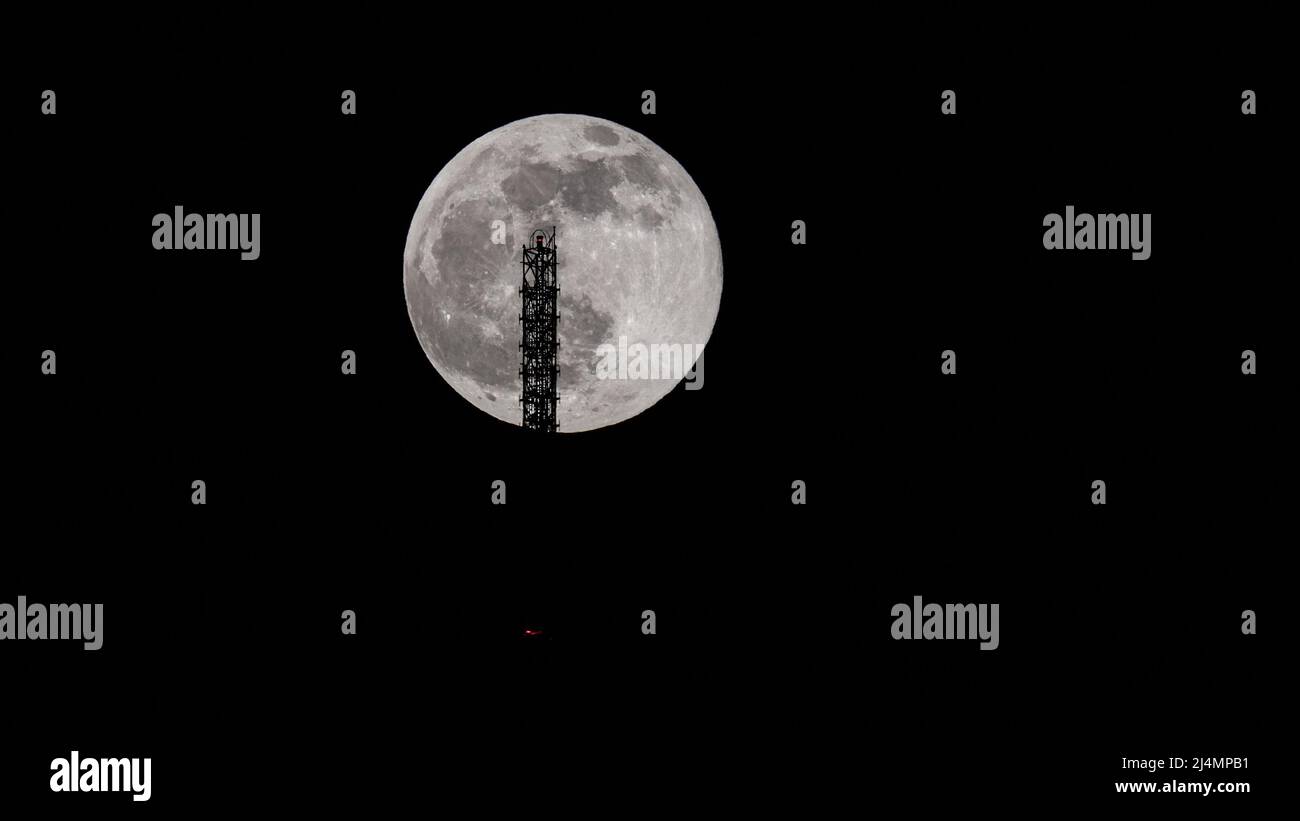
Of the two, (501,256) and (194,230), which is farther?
(194,230)

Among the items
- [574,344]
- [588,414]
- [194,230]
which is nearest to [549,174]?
[574,344]

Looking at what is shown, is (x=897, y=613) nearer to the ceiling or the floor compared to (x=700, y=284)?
nearer to the floor

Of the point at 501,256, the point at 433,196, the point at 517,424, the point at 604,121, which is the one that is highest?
the point at 604,121

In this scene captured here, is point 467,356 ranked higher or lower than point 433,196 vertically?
lower
